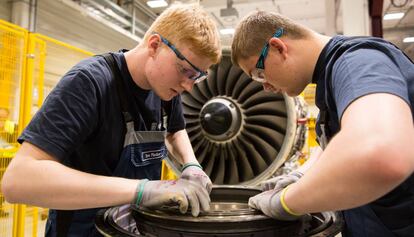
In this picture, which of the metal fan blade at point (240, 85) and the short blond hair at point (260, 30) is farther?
the metal fan blade at point (240, 85)

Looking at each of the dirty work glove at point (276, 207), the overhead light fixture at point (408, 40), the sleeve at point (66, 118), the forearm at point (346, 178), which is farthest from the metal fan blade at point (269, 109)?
the overhead light fixture at point (408, 40)

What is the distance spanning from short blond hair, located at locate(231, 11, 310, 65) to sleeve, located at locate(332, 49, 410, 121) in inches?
11.8

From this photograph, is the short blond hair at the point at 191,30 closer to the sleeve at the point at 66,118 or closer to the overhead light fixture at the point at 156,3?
the sleeve at the point at 66,118

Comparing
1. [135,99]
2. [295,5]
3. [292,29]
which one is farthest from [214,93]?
[295,5]

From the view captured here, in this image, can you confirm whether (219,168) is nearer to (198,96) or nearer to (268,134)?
(268,134)

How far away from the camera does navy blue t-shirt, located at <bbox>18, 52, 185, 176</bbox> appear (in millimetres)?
1048

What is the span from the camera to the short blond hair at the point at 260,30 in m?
1.16

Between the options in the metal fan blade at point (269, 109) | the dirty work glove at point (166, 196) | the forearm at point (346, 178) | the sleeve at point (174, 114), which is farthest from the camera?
the metal fan blade at point (269, 109)

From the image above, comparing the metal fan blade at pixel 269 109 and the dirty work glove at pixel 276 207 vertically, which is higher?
the metal fan blade at pixel 269 109

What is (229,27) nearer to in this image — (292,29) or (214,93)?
(214,93)

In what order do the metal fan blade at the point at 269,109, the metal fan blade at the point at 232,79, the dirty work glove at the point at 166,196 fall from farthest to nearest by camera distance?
the metal fan blade at the point at 232,79, the metal fan blade at the point at 269,109, the dirty work glove at the point at 166,196

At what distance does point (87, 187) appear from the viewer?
999 millimetres

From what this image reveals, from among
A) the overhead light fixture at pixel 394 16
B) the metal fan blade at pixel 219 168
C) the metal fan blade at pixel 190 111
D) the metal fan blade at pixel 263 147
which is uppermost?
the overhead light fixture at pixel 394 16

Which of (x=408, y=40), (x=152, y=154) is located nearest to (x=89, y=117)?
(x=152, y=154)
